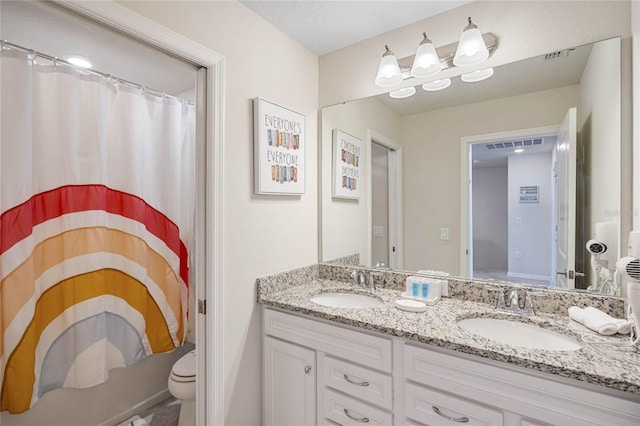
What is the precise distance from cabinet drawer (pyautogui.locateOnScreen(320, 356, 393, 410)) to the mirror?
68 cm

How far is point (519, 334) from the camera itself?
126cm

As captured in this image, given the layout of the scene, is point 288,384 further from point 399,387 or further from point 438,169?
point 438,169

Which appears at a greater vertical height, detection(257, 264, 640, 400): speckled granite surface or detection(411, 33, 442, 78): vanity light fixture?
detection(411, 33, 442, 78): vanity light fixture

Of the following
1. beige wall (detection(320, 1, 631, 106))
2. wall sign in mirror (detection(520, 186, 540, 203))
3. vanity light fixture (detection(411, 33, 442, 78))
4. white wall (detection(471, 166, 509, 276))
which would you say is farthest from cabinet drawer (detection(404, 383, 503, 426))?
vanity light fixture (detection(411, 33, 442, 78))

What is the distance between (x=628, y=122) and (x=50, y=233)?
268 cm

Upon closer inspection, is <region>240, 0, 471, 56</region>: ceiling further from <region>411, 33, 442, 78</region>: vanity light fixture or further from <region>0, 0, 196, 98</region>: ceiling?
<region>0, 0, 196, 98</region>: ceiling

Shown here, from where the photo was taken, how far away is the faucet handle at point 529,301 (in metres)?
1.32

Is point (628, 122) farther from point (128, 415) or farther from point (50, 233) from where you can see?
point (128, 415)

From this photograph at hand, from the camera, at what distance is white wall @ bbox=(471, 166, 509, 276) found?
1541 millimetres

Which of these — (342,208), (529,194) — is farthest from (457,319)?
(342,208)

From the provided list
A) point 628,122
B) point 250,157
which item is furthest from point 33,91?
point 628,122

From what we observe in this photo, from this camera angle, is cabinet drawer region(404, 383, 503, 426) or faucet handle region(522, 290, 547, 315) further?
faucet handle region(522, 290, 547, 315)

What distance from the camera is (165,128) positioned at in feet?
6.82

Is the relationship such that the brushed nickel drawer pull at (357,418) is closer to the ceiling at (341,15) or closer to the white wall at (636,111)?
the white wall at (636,111)
